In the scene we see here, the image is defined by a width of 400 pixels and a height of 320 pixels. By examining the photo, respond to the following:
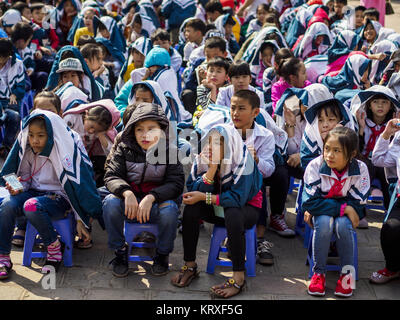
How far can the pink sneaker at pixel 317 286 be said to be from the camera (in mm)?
3443

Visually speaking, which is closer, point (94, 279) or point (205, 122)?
point (94, 279)

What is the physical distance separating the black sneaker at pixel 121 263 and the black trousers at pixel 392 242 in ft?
5.69

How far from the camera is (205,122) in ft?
13.4

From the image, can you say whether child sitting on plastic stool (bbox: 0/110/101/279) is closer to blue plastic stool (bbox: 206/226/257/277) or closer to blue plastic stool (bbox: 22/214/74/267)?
blue plastic stool (bbox: 22/214/74/267)

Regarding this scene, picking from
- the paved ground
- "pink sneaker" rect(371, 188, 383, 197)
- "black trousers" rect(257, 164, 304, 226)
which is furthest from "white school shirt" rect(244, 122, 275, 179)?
"pink sneaker" rect(371, 188, 383, 197)

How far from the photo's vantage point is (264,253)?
12.9ft

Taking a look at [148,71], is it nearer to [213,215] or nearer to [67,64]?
[67,64]

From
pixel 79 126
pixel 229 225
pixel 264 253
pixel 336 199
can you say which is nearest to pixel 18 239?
pixel 79 126

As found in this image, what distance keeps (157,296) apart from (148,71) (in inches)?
111

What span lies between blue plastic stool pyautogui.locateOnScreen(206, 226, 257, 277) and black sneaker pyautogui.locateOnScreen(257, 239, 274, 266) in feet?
0.65

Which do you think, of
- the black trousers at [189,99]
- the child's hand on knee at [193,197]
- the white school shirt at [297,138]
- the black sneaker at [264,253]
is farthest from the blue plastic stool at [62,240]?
the black trousers at [189,99]

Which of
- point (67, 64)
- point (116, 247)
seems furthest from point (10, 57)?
point (116, 247)

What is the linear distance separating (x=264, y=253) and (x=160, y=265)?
0.77 meters

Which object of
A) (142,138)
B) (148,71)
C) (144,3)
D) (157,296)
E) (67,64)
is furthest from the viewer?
(144,3)
